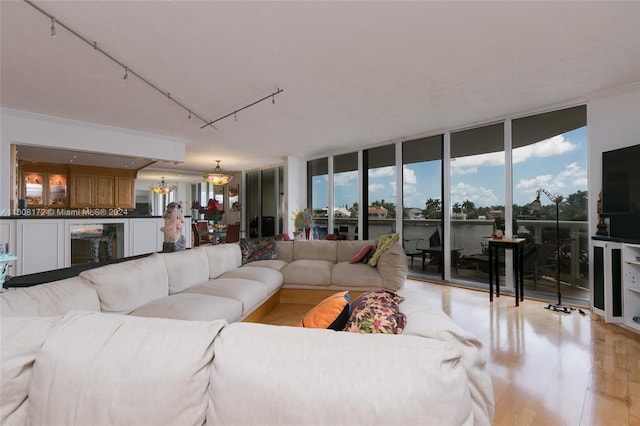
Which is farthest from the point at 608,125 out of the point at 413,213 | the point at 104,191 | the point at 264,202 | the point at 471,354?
the point at 104,191

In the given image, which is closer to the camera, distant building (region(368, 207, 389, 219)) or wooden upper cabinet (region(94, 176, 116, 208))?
distant building (region(368, 207, 389, 219))

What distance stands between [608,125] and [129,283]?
5.22 m

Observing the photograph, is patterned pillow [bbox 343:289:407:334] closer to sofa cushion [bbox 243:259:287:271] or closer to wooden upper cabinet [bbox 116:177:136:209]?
sofa cushion [bbox 243:259:287:271]

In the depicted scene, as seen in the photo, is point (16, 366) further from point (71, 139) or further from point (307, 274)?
point (71, 139)

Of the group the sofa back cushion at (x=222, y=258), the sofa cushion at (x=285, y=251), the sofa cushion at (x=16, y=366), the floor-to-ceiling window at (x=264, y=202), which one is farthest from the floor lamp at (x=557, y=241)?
the floor-to-ceiling window at (x=264, y=202)

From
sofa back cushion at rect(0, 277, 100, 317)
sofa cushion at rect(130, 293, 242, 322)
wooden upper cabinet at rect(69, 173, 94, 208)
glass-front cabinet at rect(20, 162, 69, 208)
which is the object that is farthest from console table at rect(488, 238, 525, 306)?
glass-front cabinet at rect(20, 162, 69, 208)

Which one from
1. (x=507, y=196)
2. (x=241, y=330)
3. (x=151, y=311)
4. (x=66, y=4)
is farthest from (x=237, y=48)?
(x=507, y=196)

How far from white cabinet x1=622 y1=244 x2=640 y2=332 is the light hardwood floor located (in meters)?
0.19

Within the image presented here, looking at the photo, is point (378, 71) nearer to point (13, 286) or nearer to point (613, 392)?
point (613, 392)

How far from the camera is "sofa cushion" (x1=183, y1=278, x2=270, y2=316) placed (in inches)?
105

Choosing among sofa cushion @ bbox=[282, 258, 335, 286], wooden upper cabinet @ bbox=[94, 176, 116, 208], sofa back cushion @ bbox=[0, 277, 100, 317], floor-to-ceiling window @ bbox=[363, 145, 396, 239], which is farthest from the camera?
wooden upper cabinet @ bbox=[94, 176, 116, 208]

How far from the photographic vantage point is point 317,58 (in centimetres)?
266

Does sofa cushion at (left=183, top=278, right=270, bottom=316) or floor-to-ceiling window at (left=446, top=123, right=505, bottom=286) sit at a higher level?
floor-to-ceiling window at (left=446, top=123, right=505, bottom=286)

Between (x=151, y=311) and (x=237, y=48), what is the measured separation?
2258 millimetres
